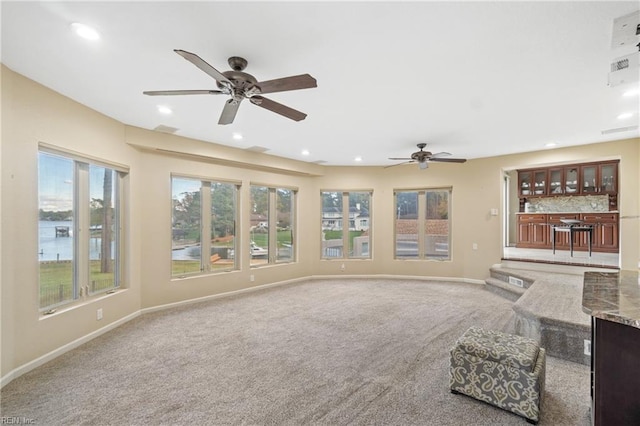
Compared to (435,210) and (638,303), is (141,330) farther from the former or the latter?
(435,210)

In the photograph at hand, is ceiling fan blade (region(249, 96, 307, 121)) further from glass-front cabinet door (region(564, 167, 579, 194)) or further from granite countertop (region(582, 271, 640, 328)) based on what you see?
glass-front cabinet door (region(564, 167, 579, 194))

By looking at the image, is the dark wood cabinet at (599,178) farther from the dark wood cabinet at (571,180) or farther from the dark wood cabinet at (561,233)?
the dark wood cabinet at (561,233)

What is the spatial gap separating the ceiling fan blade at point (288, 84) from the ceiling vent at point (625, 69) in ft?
8.41

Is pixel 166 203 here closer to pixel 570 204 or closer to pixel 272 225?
pixel 272 225

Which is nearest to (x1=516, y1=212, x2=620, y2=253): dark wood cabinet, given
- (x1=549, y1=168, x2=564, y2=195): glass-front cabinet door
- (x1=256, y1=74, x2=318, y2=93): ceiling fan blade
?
(x1=549, y1=168, x2=564, y2=195): glass-front cabinet door

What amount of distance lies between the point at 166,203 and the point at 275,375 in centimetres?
348

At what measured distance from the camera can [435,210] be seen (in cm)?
728

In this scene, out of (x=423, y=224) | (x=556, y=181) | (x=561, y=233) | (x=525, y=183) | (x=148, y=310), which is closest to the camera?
(x=148, y=310)

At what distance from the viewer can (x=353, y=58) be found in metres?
2.52

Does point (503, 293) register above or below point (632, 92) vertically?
below

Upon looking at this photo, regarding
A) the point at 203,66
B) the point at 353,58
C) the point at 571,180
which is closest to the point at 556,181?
the point at 571,180

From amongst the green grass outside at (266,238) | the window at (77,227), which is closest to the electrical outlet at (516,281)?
the green grass outside at (266,238)

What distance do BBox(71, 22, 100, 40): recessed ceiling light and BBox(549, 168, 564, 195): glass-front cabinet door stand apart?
9853 mm

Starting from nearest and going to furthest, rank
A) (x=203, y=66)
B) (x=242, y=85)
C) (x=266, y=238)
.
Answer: (x=203, y=66), (x=242, y=85), (x=266, y=238)
